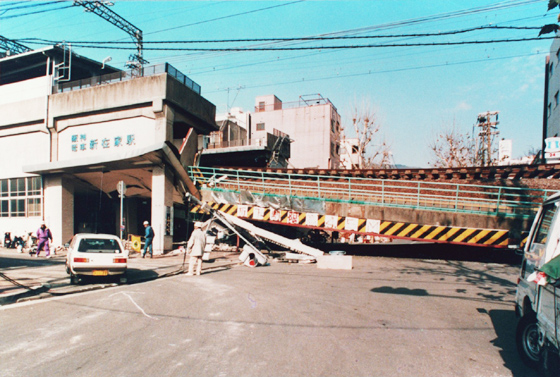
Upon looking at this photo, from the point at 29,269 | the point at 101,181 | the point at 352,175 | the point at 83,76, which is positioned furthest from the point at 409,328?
the point at 83,76

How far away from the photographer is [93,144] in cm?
2247

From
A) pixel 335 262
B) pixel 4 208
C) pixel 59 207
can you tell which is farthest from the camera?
pixel 4 208

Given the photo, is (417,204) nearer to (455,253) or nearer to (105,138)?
(455,253)

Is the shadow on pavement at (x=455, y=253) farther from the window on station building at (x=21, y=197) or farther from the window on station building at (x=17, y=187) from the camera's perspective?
the window on station building at (x=17, y=187)

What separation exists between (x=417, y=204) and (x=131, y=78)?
16.7 metres

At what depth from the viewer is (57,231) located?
22.8m

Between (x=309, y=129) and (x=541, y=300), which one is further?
(x=309, y=129)

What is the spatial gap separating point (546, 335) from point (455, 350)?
1.61 m

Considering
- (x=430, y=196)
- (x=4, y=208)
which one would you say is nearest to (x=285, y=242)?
(x=430, y=196)

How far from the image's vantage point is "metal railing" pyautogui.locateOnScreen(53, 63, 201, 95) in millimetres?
20969

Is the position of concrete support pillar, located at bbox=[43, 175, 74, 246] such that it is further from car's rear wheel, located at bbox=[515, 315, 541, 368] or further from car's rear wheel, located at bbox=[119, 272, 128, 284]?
car's rear wheel, located at bbox=[515, 315, 541, 368]

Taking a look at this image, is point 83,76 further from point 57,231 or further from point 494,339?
point 494,339

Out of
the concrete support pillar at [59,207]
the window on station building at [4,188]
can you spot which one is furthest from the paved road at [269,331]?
the window on station building at [4,188]

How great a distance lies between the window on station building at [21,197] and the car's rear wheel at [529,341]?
26013 mm
